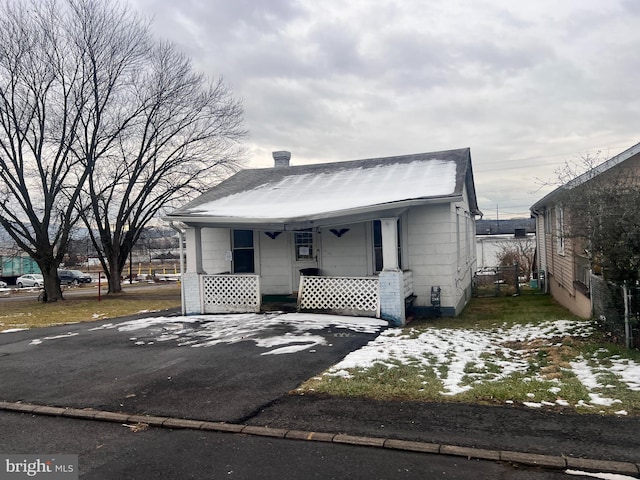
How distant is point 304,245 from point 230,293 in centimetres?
259

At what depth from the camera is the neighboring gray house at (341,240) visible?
38.6 feet

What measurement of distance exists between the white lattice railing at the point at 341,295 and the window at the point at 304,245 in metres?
1.87

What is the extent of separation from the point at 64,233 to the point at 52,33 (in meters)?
9.17

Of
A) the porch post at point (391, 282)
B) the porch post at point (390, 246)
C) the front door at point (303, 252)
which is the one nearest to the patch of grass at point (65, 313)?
the front door at point (303, 252)

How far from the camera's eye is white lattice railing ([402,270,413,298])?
40.2 ft

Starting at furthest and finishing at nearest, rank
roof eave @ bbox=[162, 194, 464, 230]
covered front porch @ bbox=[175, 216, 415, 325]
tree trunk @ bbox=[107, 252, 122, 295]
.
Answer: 1. tree trunk @ bbox=[107, 252, 122, 295]
2. covered front porch @ bbox=[175, 216, 415, 325]
3. roof eave @ bbox=[162, 194, 464, 230]

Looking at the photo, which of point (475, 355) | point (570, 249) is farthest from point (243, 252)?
point (570, 249)

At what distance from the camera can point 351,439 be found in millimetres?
4531

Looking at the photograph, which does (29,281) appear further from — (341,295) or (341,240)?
(341,295)

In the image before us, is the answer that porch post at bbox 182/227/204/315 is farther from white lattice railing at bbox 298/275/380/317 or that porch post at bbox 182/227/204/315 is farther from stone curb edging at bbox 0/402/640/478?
stone curb edging at bbox 0/402/640/478

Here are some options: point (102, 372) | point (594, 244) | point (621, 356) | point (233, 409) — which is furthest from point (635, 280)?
point (102, 372)

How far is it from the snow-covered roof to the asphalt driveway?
8.68ft

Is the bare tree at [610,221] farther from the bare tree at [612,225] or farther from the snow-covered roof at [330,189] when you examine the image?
the snow-covered roof at [330,189]

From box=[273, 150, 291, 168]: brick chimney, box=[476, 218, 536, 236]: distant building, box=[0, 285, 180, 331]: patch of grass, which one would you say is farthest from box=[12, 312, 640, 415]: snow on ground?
box=[476, 218, 536, 236]: distant building
